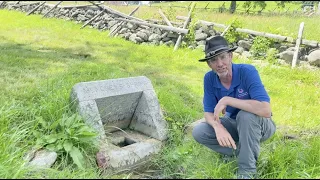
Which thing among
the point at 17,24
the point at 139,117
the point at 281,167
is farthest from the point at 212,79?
the point at 17,24

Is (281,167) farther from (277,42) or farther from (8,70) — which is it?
(277,42)

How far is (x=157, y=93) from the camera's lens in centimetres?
563

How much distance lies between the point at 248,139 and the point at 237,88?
1.69 ft

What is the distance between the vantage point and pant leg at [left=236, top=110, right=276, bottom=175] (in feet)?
10.5

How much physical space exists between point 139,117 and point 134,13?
38.2ft

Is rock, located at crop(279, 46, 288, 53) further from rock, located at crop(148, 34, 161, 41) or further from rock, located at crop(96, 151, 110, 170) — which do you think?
rock, located at crop(96, 151, 110, 170)

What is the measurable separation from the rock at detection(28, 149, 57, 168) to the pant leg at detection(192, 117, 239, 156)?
149cm

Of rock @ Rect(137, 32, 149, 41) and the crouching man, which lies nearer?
the crouching man

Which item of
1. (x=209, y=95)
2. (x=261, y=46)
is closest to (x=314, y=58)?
(x=261, y=46)

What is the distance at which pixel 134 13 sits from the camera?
15.8 m

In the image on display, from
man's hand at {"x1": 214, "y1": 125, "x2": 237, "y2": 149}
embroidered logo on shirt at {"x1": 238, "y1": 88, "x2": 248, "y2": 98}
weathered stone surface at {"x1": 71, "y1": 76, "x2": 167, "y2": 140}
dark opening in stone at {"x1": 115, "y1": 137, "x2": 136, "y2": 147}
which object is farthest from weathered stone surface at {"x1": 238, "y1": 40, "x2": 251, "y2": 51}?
man's hand at {"x1": 214, "y1": 125, "x2": 237, "y2": 149}

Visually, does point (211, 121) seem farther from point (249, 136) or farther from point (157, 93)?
point (157, 93)

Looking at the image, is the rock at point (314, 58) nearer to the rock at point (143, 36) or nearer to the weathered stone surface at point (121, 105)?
the rock at point (143, 36)

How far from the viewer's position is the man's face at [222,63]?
331 centimetres
